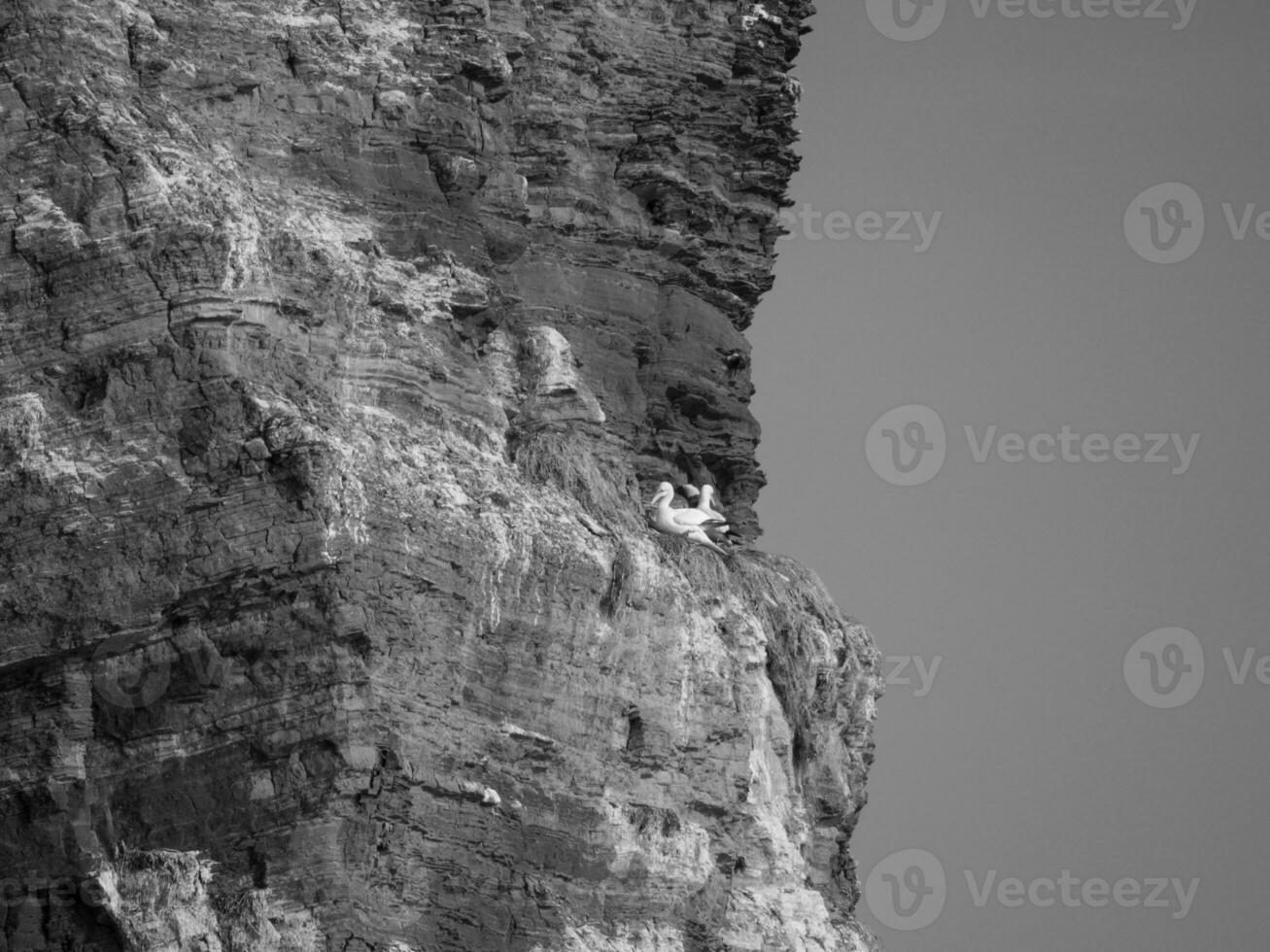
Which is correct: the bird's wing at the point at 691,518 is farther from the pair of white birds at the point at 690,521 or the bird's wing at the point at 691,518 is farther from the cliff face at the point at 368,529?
the cliff face at the point at 368,529

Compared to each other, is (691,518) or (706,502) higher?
(706,502)

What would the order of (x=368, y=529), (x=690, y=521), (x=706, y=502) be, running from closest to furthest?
(x=368, y=529), (x=690, y=521), (x=706, y=502)

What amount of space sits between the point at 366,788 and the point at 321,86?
9383mm

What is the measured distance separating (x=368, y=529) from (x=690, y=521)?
6.46m

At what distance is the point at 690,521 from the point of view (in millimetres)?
48812

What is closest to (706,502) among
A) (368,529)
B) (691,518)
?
(691,518)

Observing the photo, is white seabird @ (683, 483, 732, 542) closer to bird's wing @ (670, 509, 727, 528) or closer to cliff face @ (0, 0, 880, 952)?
bird's wing @ (670, 509, 727, 528)

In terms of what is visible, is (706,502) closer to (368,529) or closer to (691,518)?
(691,518)

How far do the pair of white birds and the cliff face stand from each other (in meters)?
0.42

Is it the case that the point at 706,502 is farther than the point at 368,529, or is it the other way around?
the point at 706,502

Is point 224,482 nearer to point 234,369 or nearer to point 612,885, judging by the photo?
point 234,369

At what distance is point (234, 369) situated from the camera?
144 feet

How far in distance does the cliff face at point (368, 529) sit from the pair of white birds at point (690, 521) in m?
0.42

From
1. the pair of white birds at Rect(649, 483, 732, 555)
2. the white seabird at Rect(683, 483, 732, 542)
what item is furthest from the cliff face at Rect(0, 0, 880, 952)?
the white seabird at Rect(683, 483, 732, 542)
